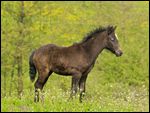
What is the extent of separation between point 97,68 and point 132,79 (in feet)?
12.4

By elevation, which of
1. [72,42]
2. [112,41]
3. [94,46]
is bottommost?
[94,46]

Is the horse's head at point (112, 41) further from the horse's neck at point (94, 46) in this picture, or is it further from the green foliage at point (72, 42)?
the green foliage at point (72, 42)

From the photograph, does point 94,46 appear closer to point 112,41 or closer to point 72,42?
point 112,41

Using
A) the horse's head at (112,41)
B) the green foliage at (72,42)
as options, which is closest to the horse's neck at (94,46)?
the horse's head at (112,41)

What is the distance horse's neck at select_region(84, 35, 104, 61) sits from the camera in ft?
43.6

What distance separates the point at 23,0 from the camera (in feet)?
82.8

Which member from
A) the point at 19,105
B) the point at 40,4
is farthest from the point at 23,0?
the point at 19,105

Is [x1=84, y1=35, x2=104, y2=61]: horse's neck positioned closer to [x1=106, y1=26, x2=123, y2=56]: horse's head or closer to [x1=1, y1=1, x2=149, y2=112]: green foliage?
[x1=106, y1=26, x2=123, y2=56]: horse's head

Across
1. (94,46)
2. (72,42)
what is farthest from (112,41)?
(72,42)

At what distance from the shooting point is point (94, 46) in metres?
13.4

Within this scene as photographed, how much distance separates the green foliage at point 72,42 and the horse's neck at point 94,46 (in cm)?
151

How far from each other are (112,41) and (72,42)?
47.6 ft

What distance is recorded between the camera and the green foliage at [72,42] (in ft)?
39.8

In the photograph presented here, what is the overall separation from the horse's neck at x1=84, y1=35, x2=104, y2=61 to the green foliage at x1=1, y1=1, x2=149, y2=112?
4.96ft
